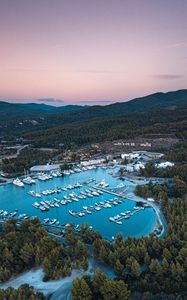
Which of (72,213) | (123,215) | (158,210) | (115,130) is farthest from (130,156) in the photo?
(123,215)

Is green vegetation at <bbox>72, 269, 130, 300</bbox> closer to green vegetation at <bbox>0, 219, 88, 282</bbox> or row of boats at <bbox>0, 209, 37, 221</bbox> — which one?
green vegetation at <bbox>0, 219, 88, 282</bbox>

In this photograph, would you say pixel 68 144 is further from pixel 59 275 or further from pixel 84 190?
pixel 59 275

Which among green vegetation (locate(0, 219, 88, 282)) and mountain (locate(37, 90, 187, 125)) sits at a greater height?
mountain (locate(37, 90, 187, 125))

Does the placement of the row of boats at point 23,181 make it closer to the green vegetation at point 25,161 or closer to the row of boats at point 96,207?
the green vegetation at point 25,161

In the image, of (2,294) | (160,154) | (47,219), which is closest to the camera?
(2,294)

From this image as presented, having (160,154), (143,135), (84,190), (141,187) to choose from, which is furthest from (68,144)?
(141,187)

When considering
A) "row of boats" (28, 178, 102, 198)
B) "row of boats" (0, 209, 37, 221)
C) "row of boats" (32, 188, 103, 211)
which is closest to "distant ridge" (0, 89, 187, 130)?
"row of boats" (28, 178, 102, 198)

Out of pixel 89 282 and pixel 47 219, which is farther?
pixel 47 219

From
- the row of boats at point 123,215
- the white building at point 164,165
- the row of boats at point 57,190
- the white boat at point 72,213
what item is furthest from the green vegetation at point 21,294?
the white building at point 164,165
